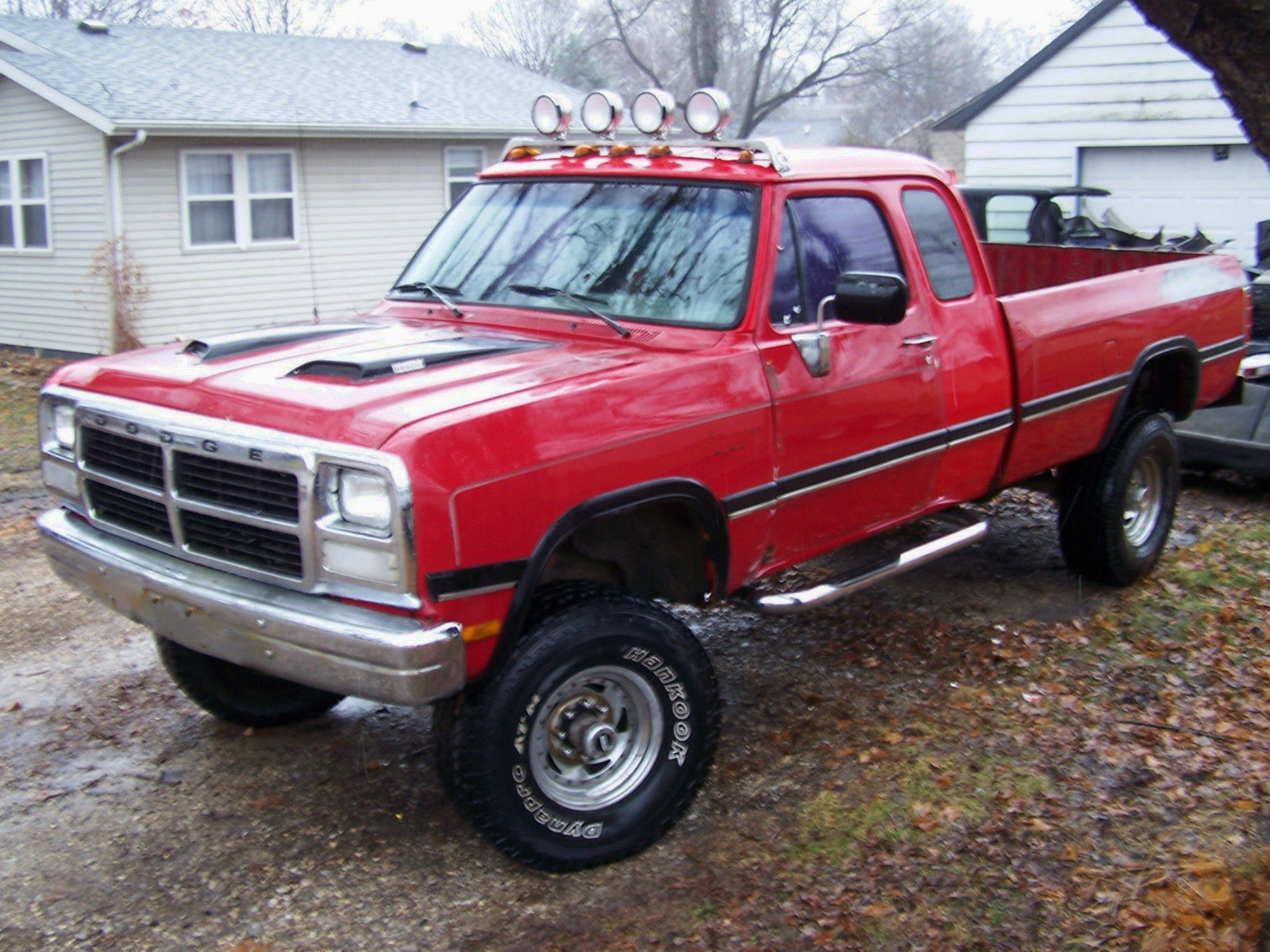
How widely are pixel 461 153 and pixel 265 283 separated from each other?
13.5ft

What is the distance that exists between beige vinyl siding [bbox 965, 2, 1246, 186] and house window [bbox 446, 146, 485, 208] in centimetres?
750

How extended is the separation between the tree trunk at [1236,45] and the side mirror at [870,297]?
1123 millimetres

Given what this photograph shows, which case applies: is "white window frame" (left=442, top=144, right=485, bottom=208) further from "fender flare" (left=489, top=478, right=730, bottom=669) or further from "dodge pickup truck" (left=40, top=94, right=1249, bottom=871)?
"fender flare" (left=489, top=478, right=730, bottom=669)

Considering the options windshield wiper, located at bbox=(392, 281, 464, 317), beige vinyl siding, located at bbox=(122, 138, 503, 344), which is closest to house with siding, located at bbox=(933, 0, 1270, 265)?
beige vinyl siding, located at bbox=(122, 138, 503, 344)

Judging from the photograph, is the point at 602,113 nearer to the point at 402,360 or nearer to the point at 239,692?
the point at 402,360

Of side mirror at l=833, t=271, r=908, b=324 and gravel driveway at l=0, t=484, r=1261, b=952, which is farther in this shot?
side mirror at l=833, t=271, r=908, b=324

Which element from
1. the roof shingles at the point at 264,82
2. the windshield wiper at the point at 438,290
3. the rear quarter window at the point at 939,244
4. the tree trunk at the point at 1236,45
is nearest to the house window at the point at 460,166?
the roof shingles at the point at 264,82

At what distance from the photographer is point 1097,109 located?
16.2 meters

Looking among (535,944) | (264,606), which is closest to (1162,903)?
(535,944)

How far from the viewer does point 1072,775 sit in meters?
4.66

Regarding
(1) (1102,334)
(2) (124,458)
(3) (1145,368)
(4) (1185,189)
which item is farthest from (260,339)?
(4) (1185,189)

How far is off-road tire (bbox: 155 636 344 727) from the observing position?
15.7 ft

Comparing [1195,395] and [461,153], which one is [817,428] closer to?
[1195,395]

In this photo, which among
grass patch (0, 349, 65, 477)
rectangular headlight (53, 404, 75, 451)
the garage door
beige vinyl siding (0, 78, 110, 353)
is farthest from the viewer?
beige vinyl siding (0, 78, 110, 353)
